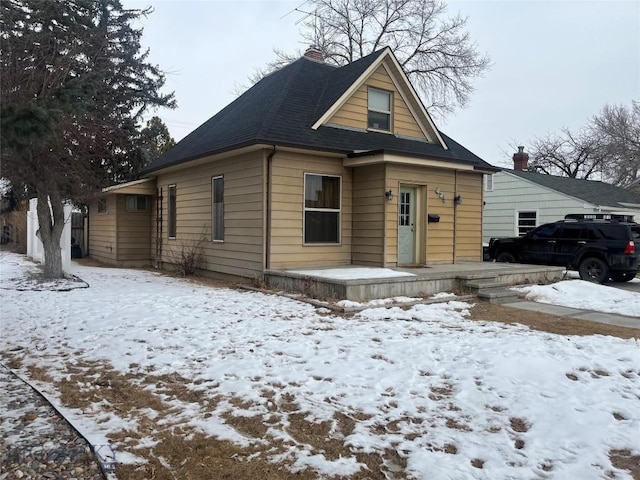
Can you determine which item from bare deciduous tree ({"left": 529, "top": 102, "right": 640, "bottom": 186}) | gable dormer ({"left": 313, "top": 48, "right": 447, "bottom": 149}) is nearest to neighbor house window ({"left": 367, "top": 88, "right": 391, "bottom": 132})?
gable dormer ({"left": 313, "top": 48, "right": 447, "bottom": 149})

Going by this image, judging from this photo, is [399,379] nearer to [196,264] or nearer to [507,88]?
[196,264]

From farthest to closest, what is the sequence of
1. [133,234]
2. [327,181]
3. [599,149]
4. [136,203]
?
[599,149] → [136,203] → [133,234] → [327,181]

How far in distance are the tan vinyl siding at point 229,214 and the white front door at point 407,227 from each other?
355 centimetres

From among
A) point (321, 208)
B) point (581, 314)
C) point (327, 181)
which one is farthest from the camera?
point (327, 181)

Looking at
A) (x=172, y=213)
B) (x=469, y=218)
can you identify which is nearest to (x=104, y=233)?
(x=172, y=213)

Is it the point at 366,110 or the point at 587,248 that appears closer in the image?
the point at 366,110

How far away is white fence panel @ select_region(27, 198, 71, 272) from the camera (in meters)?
12.3

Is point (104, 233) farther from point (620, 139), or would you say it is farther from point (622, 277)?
point (620, 139)

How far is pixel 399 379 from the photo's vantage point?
4.54 m

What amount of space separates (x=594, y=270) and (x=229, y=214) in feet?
32.6

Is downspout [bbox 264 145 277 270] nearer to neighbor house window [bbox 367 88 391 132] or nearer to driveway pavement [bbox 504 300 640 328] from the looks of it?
neighbor house window [bbox 367 88 391 132]

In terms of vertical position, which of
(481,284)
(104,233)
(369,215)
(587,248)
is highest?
(369,215)

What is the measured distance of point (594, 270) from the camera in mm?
12773

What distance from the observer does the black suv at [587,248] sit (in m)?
12.2
